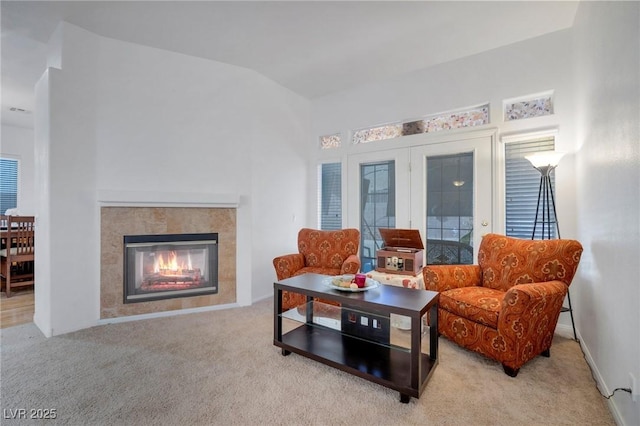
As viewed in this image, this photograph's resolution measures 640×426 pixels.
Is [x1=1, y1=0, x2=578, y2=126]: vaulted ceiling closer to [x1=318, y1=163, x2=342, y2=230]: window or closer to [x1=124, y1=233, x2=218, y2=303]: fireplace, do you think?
[x1=318, y1=163, x2=342, y2=230]: window

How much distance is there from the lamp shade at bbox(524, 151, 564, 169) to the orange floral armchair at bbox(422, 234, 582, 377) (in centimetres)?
73

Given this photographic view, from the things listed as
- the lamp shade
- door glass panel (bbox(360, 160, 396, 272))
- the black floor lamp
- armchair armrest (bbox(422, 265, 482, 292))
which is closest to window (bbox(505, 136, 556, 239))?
the black floor lamp

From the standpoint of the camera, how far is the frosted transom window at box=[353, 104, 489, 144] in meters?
3.29

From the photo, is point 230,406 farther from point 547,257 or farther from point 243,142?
point 243,142

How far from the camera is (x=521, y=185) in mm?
3002

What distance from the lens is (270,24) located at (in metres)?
2.74

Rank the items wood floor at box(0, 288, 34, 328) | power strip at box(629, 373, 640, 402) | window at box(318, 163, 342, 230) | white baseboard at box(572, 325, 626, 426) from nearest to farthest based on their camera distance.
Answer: power strip at box(629, 373, 640, 402), white baseboard at box(572, 325, 626, 426), wood floor at box(0, 288, 34, 328), window at box(318, 163, 342, 230)

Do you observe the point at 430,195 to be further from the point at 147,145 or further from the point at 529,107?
Result: the point at 147,145

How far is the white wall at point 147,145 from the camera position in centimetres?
269

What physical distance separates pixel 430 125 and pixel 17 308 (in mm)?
5433

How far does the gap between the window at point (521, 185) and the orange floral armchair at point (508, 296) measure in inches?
22.4

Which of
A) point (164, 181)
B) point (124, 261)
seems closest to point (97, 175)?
point (164, 181)

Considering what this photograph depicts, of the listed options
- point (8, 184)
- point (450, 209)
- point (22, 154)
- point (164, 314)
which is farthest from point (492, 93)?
point (8, 184)

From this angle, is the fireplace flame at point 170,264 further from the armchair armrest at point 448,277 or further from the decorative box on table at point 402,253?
the armchair armrest at point 448,277
